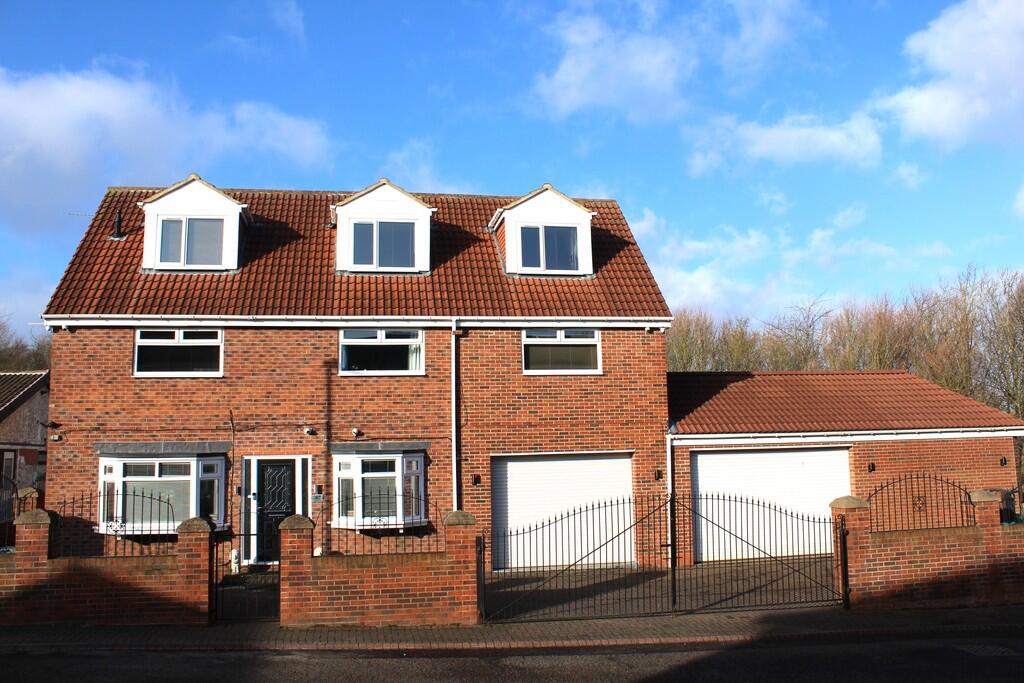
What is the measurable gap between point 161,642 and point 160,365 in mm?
6848

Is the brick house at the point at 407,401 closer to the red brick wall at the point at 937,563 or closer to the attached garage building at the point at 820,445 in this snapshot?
the attached garage building at the point at 820,445

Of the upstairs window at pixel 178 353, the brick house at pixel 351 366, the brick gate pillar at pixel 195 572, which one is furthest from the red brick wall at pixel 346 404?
the brick gate pillar at pixel 195 572

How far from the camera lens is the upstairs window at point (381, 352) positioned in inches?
658

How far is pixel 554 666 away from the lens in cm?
991

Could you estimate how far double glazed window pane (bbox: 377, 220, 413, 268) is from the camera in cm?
1797

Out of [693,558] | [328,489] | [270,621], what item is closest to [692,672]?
[270,621]

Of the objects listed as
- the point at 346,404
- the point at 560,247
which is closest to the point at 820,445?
Result: the point at 560,247

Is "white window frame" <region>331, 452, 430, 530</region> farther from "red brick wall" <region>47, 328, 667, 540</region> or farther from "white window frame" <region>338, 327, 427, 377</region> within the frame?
"white window frame" <region>338, 327, 427, 377</region>

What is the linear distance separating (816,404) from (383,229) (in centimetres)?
1009

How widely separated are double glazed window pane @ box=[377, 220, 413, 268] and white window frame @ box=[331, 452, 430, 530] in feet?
13.6

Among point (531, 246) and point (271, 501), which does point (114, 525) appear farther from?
point (531, 246)

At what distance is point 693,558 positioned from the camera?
16.9m

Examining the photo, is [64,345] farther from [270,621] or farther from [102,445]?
[270,621]

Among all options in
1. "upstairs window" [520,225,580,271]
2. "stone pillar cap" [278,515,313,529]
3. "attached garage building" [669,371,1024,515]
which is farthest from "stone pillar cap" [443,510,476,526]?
"upstairs window" [520,225,580,271]
